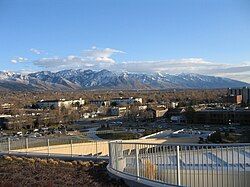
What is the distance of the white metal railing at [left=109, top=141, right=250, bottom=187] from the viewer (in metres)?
7.98

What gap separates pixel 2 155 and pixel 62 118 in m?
76.2

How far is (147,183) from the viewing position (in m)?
8.23

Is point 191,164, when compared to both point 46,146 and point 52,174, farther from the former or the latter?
point 46,146

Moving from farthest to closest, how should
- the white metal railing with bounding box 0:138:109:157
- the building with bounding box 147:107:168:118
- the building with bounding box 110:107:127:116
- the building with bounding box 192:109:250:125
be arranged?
the building with bounding box 110:107:127:116
the building with bounding box 147:107:168:118
the building with bounding box 192:109:250:125
the white metal railing with bounding box 0:138:109:157

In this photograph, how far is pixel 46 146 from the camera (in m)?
18.5

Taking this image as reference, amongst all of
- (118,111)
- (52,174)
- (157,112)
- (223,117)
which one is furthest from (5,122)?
(52,174)

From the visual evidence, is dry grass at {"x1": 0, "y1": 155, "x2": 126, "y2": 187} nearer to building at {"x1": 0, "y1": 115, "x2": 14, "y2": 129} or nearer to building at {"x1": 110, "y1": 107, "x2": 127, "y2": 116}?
building at {"x1": 0, "y1": 115, "x2": 14, "y2": 129}

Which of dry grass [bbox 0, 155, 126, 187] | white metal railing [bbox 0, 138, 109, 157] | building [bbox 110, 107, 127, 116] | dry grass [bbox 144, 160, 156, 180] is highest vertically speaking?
dry grass [bbox 144, 160, 156, 180]

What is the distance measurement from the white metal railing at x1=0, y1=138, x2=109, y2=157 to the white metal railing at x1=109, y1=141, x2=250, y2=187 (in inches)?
276

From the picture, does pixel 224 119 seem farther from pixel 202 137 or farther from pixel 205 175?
pixel 205 175

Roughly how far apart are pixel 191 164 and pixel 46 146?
1157 cm

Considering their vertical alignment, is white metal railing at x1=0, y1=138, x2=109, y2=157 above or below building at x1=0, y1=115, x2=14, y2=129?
above

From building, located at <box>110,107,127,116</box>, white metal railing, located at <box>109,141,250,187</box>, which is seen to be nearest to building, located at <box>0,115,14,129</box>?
building, located at <box>110,107,127,116</box>

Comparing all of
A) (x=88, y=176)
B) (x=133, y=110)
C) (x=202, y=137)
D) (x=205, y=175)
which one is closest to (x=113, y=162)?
(x=88, y=176)
